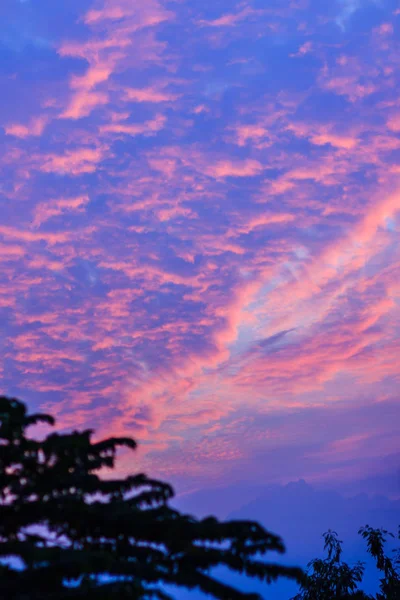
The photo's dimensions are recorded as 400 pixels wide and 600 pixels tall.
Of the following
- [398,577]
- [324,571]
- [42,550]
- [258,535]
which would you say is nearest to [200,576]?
[258,535]

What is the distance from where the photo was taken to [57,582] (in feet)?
42.0

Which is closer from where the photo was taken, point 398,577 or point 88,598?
point 88,598

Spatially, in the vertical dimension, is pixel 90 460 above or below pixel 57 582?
above

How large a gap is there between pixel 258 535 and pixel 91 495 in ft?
12.6

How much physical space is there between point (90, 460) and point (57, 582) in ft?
11.0

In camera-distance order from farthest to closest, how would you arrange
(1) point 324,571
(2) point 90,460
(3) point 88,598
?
(1) point 324,571 → (2) point 90,460 → (3) point 88,598

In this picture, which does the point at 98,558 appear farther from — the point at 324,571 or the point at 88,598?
the point at 324,571

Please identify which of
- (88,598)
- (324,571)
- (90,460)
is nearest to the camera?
(88,598)

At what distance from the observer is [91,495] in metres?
15.4

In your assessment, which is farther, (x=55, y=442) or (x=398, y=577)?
(x=398, y=577)

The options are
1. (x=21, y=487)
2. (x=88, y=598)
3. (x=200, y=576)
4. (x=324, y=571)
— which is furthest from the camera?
(x=324, y=571)

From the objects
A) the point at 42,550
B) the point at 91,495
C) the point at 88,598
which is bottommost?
the point at 88,598

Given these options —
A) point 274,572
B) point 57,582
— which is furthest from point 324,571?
point 57,582

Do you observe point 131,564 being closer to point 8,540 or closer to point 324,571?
point 8,540
